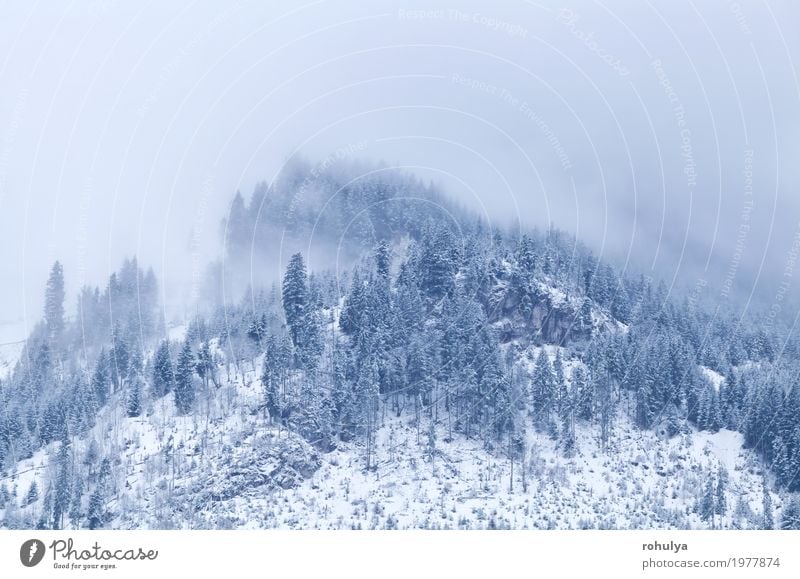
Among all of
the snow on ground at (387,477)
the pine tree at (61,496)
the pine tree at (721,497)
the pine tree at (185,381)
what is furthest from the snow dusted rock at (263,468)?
the pine tree at (721,497)

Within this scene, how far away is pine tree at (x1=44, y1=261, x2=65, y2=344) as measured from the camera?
99312 millimetres

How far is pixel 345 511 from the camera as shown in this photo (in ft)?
186

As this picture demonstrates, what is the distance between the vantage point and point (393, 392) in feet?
245

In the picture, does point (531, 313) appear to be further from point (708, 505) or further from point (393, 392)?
point (708, 505)

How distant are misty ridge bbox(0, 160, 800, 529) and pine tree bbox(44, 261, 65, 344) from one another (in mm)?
259

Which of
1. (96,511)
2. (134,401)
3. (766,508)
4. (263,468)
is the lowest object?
(766,508)

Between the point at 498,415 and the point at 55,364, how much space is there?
50711mm

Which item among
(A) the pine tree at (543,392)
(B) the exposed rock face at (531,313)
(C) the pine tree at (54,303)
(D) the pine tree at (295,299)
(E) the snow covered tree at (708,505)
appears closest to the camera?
(E) the snow covered tree at (708,505)

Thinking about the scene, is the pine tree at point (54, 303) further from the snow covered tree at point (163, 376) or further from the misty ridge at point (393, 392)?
the snow covered tree at point (163, 376)

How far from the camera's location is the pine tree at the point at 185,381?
71625mm

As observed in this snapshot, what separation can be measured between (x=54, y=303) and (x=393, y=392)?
49618mm

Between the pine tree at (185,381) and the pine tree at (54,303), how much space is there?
3153 centimetres

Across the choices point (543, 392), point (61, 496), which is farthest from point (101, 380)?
point (543, 392)
